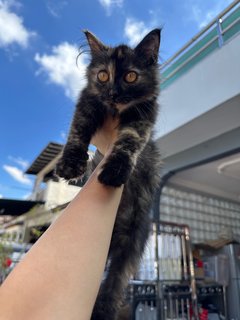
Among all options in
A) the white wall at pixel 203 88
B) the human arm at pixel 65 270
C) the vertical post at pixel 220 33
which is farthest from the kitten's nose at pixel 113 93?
the vertical post at pixel 220 33

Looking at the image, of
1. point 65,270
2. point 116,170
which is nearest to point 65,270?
point 65,270

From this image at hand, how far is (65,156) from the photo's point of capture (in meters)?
0.96

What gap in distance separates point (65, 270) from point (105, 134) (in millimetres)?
→ 721

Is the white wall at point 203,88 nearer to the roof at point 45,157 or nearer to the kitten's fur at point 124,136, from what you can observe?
the kitten's fur at point 124,136

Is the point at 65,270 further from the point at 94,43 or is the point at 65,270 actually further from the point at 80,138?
the point at 94,43

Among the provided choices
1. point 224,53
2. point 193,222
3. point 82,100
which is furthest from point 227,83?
point 193,222

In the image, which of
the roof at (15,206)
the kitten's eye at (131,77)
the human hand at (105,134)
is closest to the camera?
the human hand at (105,134)

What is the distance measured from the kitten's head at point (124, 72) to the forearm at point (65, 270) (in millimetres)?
670

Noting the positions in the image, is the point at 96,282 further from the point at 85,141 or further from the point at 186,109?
the point at 186,109

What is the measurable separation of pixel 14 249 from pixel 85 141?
2.38 meters

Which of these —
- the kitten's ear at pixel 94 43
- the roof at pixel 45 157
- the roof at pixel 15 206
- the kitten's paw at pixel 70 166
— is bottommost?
the kitten's paw at pixel 70 166

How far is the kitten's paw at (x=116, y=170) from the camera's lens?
0.73 meters

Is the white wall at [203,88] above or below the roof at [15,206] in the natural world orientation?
above

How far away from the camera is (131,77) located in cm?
125
